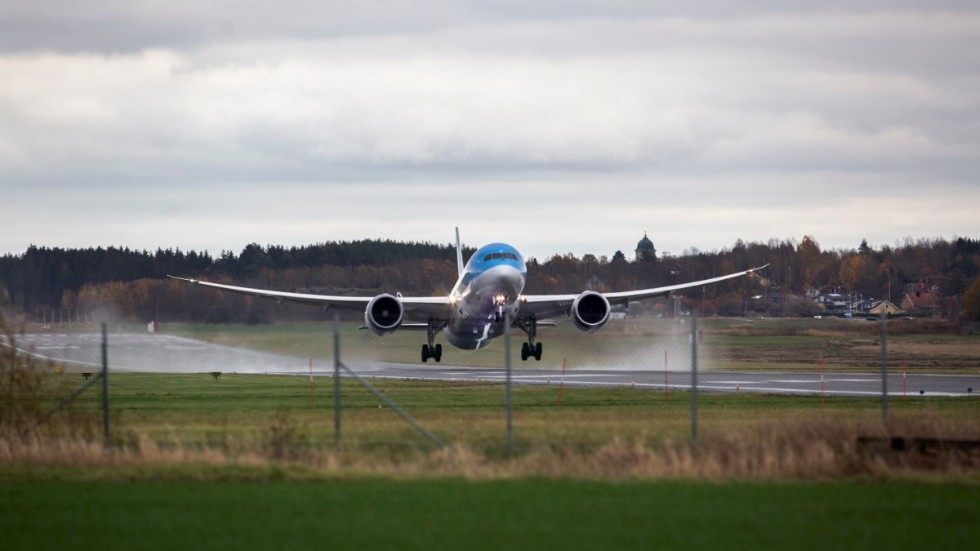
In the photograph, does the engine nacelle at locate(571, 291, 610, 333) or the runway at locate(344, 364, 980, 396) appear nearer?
the runway at locate(344, 364, 980, 396)

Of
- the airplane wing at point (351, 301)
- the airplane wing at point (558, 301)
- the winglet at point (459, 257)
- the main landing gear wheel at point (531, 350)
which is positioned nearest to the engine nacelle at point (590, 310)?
the airplane wing at point (558, 301)

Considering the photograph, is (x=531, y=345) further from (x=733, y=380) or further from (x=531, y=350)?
(x=733, y=380)

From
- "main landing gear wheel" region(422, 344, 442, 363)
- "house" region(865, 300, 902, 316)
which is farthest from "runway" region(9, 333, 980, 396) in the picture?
"house" region(865, 300, 902, 316)

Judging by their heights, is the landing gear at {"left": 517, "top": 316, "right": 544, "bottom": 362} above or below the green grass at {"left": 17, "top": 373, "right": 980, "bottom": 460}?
above

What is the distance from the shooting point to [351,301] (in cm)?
5094

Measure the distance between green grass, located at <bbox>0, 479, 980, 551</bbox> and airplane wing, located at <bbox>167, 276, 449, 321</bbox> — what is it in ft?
103

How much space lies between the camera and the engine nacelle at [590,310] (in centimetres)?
4647

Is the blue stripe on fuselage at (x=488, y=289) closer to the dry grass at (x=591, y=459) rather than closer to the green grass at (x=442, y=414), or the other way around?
the green grass at (x=442, y=414)

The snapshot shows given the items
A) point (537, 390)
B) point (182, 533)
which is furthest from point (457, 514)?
point (537, 390)

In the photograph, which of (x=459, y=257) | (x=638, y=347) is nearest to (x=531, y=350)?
(x=638, y=347)

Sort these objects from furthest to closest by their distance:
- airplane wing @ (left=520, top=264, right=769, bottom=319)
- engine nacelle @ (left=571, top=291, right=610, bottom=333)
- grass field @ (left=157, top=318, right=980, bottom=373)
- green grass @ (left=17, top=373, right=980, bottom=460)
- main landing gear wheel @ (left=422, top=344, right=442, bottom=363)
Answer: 1. main landing gear wheel @ (left=422, top=344, right=442, bottom=363)
2. airplane wing @ (left=520, top=264, right=769, bottom=319)
3. grass field @ (left=157, top=318, right=980, bottom=373)
4. engine nacelle @ (left=571, top=291, right=610, bottom=333)
5. green grass @ (left=17, top=373, right=980, bottom=460)

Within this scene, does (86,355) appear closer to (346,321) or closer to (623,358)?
(346,321)

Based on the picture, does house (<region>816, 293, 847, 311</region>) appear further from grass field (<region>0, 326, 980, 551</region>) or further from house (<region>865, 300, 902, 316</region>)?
grass field (<region>0, 326, 980, 551</region>)

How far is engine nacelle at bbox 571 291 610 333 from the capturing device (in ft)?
152
